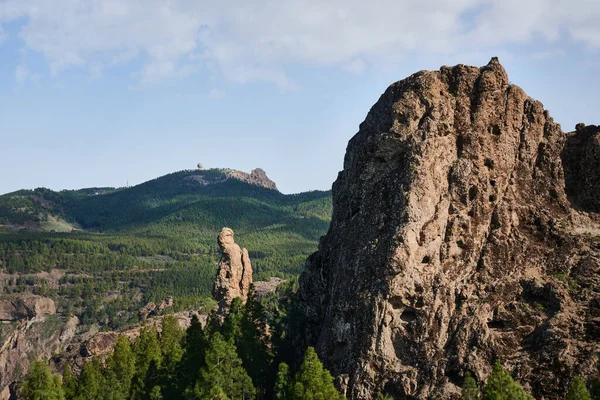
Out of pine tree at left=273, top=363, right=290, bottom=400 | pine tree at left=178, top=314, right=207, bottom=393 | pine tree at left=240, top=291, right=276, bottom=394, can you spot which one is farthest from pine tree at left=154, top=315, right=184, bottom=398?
pine tree at left=273, top=363, right=290, bottom=400

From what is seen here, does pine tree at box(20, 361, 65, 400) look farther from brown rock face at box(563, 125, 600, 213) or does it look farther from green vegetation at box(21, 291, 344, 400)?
brown rock face at box(563, 125, 600, 213)

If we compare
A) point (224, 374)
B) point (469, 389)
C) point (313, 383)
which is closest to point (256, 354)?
point (224, 374)

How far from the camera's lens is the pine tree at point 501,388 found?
5147cm

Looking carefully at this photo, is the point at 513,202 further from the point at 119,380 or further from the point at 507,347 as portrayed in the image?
the point at 119,380

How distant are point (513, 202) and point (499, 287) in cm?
780

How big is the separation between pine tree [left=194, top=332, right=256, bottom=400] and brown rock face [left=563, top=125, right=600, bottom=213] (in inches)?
1308

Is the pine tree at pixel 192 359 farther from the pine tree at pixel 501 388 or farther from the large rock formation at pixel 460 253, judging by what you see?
the pine tree at pixel 501 388

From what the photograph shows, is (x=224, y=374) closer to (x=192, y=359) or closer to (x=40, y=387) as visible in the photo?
(x=192, y=359)

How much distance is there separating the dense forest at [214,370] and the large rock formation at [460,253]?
3.32 metres

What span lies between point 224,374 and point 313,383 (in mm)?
14472

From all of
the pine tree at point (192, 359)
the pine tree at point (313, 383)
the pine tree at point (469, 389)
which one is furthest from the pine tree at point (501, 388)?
the pine tree at point (192, 359)

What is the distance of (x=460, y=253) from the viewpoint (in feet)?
204

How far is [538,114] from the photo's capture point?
67.1 meters

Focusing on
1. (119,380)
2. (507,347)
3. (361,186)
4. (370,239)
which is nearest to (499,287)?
(507,347)
